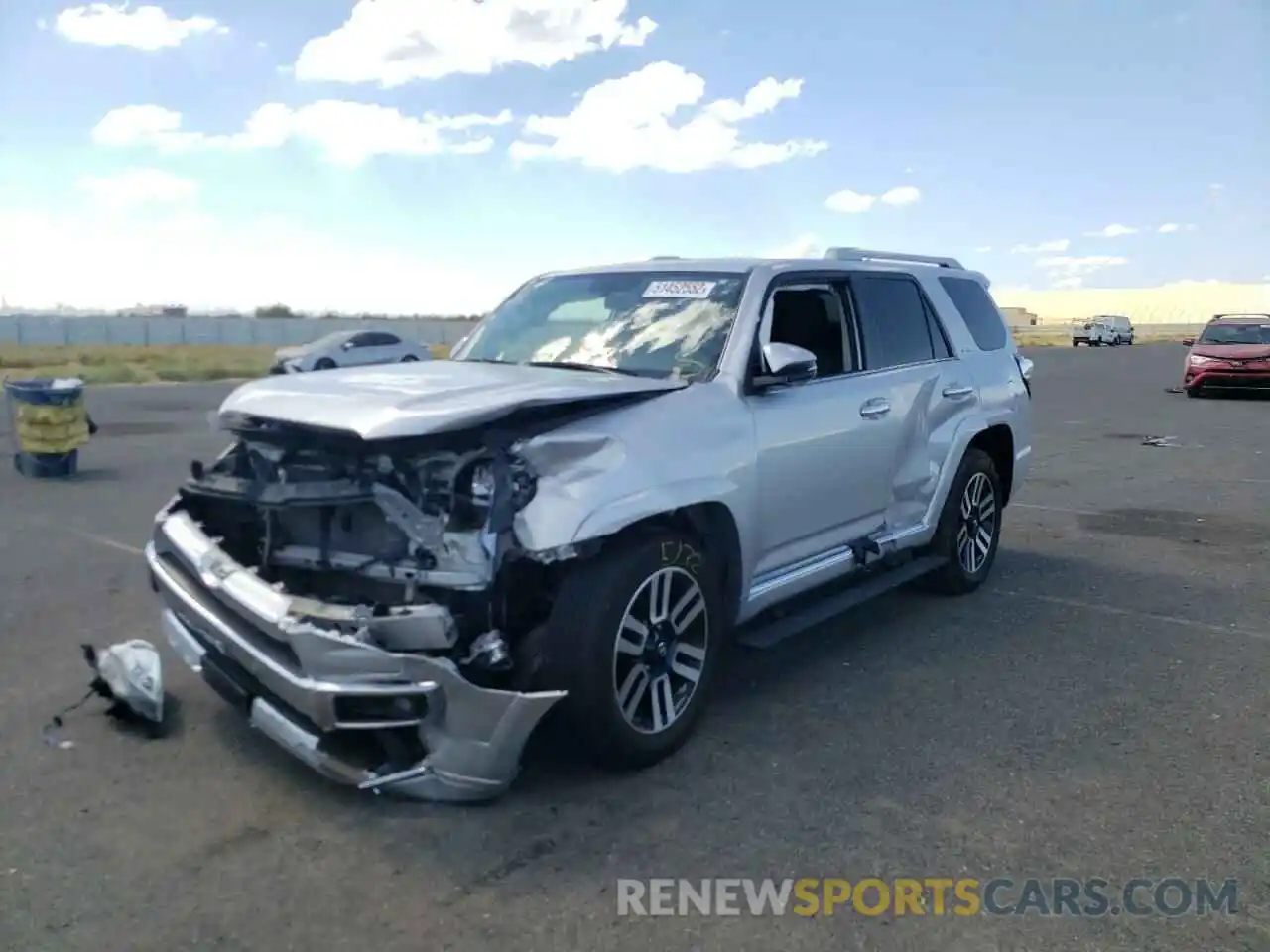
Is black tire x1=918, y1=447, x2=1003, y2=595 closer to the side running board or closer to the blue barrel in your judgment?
the side running board

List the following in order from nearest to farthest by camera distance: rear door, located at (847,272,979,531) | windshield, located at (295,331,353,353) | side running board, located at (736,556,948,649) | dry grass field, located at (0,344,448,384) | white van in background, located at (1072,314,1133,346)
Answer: side running board, located at (736,556,948,649) < rear door, located at (847,272,979,531) < windshield, located at (295,331,353,353) < dry grass field, located at (0,344,448,384) < white van in background, located at (1072,314,1133,346)

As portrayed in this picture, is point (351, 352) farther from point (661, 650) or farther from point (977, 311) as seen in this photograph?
point (661, 650)

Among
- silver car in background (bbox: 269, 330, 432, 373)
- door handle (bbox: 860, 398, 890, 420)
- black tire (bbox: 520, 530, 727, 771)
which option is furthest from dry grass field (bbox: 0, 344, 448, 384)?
black tire (bbox: 520, 530, 727, 771)

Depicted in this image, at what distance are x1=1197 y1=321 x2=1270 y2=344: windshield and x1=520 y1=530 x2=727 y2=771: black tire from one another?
2149 centimetres

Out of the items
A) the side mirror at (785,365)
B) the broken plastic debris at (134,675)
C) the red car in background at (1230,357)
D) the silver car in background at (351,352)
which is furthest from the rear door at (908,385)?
the silver car in background at (351,352)

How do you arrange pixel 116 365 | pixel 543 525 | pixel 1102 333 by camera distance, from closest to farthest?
1. pixel 543 525
2. pixel 116 365
3. pixel 1102 333

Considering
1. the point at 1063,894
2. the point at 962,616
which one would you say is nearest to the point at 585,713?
the point at 1063,894

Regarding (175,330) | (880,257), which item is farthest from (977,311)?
(175,330)

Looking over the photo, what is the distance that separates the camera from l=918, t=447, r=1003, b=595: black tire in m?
6.25

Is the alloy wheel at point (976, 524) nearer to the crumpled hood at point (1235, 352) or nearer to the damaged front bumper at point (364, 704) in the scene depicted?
the damaged front bumper at point (364, 704)

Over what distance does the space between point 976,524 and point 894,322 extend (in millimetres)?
1484

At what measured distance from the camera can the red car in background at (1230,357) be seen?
21109 millimetres

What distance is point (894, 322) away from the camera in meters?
5.95

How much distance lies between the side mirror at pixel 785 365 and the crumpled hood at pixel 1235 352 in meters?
19.9
